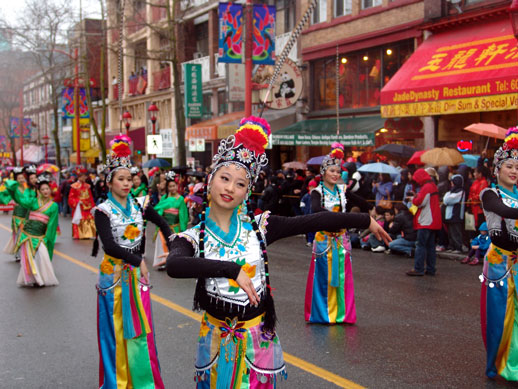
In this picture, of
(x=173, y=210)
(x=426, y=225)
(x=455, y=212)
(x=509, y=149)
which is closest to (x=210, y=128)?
(x=173, y=210)

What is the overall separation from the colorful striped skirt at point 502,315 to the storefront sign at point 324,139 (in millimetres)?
13684

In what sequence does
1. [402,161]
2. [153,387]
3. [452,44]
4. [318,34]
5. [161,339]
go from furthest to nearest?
[318,34] → [402,161] → [452,44] → [161,339] → [153,387]

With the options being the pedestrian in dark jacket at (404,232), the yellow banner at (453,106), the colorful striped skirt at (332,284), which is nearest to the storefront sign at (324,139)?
the yellow banner at (453,106)

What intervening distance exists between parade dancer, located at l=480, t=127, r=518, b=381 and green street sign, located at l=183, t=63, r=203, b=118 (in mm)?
24695

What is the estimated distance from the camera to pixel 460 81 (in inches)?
650

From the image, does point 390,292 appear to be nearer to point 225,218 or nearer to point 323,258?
point 323,258

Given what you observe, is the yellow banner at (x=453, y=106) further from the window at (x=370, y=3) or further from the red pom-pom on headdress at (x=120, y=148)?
the red pom-pom on headdress at (x=120, y=148)

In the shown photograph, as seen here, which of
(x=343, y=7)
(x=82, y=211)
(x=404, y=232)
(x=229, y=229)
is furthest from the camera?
(x=343, y=7)

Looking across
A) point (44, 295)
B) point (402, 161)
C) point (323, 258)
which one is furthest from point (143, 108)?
point (323, 258)

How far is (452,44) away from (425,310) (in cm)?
1163

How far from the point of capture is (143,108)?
41.1 m

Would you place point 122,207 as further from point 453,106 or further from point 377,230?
point 453,106

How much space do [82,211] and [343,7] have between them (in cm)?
1206

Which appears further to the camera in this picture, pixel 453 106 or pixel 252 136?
pixel 453 106
